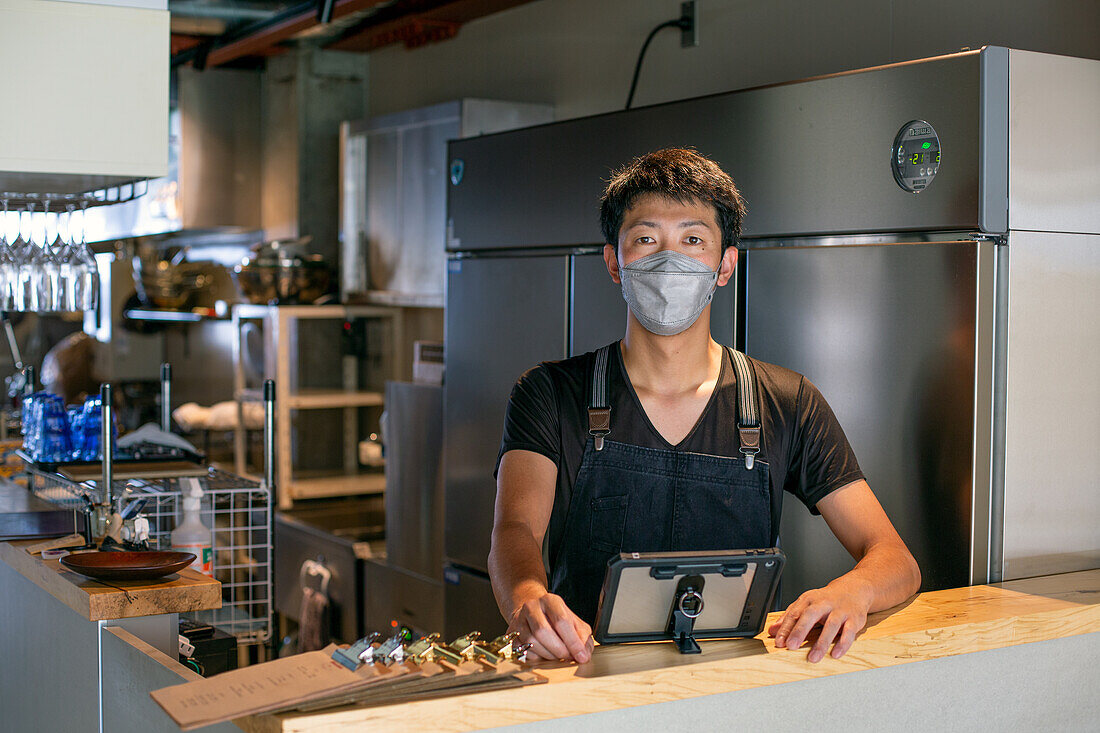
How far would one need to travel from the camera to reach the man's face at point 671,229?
2012 mm

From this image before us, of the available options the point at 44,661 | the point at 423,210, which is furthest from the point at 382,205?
the point at 44,661

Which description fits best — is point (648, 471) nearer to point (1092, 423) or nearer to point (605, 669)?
point (605, 669)

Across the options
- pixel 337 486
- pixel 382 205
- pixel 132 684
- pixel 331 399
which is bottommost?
pixel 337 486

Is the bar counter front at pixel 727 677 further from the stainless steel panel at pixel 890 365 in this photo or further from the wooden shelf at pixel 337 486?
the wooden shelf at pixel 337 486

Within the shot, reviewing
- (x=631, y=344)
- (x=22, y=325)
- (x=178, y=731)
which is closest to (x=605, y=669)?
(x=178, y=731)

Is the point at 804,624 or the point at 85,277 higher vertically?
the point at 85,277

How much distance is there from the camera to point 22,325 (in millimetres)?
8070

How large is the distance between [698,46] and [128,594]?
2409 millimetres

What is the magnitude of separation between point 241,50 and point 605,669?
14.9ft

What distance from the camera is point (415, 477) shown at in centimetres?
412

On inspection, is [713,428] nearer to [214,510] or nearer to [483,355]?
[214,510]

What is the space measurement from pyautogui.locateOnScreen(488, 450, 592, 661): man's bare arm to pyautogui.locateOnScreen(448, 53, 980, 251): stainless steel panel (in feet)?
2.84

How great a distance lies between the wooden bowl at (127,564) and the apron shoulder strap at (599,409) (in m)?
0.78

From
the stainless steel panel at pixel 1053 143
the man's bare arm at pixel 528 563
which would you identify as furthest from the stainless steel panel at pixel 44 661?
the stainless steel panel at pixel 1053 143
